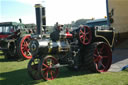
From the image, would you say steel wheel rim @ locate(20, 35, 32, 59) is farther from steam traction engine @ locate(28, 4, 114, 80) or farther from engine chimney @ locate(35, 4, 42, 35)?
engine chimney @ locate(35, 4, 42, 35)

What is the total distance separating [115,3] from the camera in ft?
36.6

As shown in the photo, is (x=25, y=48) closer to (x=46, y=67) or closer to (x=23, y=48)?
(x=23, y=48)

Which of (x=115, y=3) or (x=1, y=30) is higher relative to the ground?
(x=115, y=3)

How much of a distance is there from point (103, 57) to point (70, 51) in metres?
1.33

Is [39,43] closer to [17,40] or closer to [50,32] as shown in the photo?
[50,32]

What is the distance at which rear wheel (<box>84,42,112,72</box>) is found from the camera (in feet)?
17.5

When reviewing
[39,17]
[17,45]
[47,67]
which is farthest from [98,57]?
[17,45]

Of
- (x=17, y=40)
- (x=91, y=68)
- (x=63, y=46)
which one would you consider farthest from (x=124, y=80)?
(x=17, y=40)

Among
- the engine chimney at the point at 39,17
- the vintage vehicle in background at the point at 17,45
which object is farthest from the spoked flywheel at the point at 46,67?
the vintage vehicle in background at the point at 17,45

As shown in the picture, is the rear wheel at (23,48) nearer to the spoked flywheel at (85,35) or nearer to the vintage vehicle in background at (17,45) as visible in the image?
the vintage vehicle in background at (17,45)

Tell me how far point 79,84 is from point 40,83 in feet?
3.46

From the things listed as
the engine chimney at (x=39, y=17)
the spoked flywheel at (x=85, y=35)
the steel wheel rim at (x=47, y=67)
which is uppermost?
the engine chimney at (x=39, y=17)

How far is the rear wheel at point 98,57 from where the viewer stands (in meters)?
5.32

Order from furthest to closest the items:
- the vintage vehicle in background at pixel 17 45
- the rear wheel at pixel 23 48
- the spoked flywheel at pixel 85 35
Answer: the vintage vehicle in background at pixel 17 45 < the rear wheel at pixel 23 48 < the spoked flywheel at pixel 85 35
